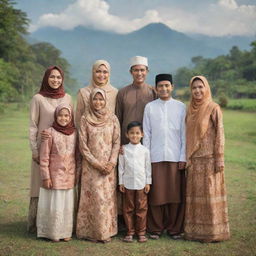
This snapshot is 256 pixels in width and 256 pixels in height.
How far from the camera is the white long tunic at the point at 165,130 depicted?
13.2 feet

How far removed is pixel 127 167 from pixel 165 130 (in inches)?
23.3

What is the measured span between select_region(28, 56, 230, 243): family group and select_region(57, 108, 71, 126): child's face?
1 centimetres

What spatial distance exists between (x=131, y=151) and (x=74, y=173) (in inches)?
26.3


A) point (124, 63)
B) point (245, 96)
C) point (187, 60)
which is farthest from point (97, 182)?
point (187, 60)

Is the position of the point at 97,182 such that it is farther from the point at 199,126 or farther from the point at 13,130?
the point at 13,130

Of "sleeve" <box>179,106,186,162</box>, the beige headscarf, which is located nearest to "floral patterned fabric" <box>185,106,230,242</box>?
"sleeve" <box>179,106,186,162</box>

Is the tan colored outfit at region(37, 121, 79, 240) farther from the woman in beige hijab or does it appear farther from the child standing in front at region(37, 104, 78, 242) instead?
the woman in beige hijab

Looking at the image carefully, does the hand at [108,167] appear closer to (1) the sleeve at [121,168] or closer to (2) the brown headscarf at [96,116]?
(1) the sleeve at [121,168]

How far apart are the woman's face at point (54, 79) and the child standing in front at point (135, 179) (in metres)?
0.93

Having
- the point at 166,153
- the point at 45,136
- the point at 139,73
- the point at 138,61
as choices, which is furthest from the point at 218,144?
the point at 45,136

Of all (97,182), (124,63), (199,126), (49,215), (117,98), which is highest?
(124,63)

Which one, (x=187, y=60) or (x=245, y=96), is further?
(x=187, y=60)

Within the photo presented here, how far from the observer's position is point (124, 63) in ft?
600

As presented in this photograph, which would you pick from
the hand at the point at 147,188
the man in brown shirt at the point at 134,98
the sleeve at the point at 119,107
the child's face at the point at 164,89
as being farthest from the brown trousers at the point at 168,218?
the child's face at the point at 164,89
